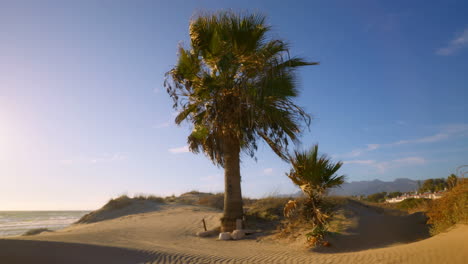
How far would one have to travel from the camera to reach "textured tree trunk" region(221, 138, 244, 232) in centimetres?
1381

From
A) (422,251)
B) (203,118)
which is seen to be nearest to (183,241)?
(203,118)

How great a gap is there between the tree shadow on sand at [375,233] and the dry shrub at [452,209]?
1.36 metres

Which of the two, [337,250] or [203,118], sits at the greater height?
[203,118]

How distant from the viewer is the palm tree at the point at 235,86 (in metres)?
12.5

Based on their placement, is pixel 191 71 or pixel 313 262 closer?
pixel 313 262

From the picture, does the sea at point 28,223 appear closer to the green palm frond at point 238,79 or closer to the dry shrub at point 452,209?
the green palm frond at point 238,79

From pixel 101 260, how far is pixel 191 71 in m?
7.80

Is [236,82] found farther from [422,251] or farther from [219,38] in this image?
[422,251]

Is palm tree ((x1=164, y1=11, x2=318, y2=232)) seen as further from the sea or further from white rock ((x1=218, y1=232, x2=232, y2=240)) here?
the sea

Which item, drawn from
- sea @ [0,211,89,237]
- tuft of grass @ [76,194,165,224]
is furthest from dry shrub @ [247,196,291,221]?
sea @ [0,211,89,237]

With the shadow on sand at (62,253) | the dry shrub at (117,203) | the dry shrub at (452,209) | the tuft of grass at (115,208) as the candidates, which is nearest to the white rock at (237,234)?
the shadow on sand at (62,253)

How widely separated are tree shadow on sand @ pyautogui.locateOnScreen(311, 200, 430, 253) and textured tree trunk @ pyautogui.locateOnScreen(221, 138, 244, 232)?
14.3 feet

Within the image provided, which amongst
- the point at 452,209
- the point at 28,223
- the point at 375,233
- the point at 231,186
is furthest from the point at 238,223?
the point at 28,223

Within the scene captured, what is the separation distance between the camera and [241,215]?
1396 centimetres
